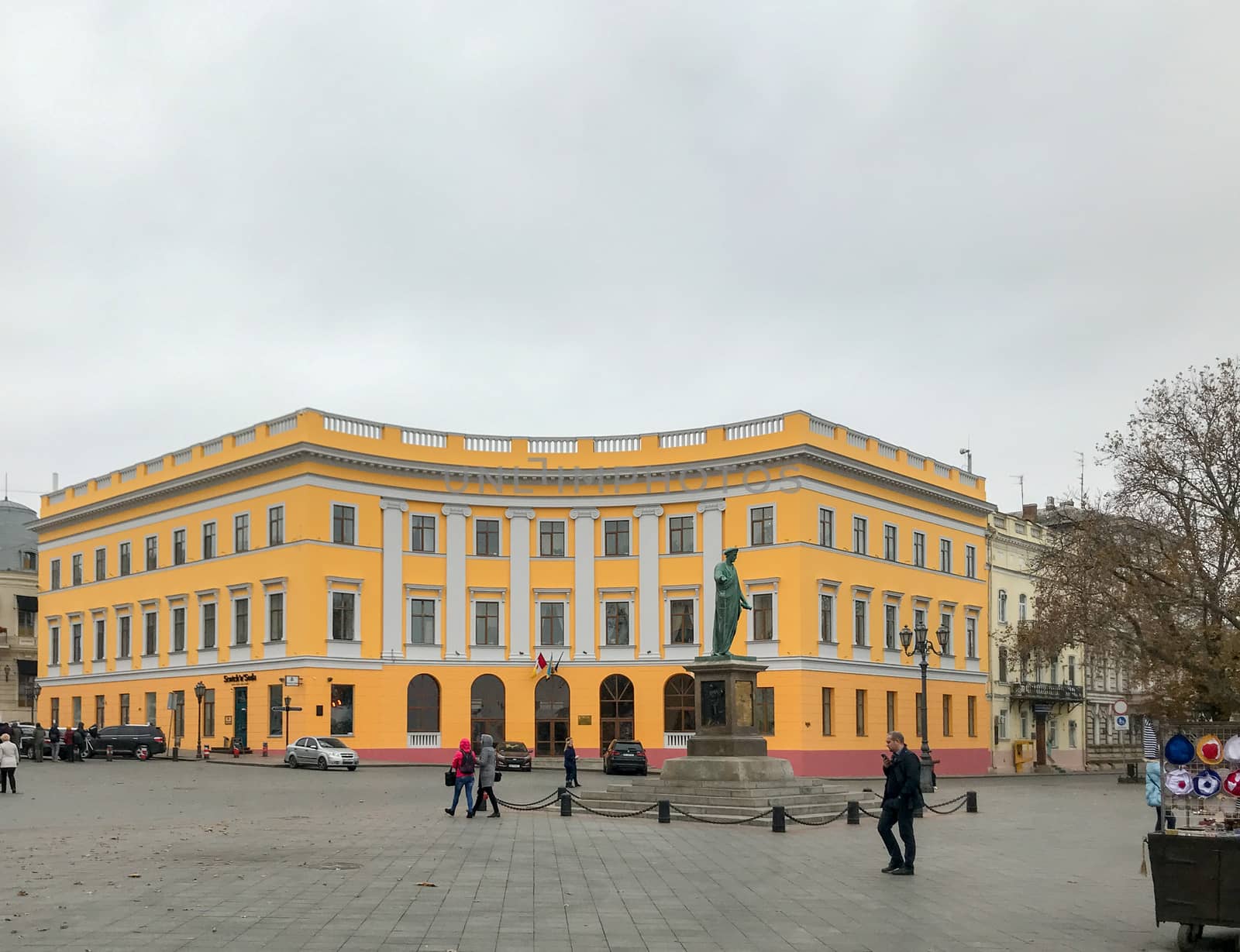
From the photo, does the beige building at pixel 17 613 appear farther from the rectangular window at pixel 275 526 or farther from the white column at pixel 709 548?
the white column at pixel 709 548

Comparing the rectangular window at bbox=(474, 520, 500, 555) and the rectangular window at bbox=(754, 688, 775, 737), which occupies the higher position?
the rectangular window at bbox=(474, 520, 500, 555)

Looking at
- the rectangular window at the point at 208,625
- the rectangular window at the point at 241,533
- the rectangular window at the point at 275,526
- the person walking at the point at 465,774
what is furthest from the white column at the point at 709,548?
the person walking at the point at 465,774

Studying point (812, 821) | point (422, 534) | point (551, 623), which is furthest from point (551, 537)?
point (812, 821)

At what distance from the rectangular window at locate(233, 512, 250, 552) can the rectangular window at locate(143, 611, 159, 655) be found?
289 inches

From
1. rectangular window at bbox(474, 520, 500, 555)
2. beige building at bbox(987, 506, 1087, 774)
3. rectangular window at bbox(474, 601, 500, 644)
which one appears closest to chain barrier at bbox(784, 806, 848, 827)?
rectangular window at bbox(474, 601, 500, 644)

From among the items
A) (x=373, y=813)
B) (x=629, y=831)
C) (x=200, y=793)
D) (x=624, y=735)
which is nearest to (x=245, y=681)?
(x=624, y=735)

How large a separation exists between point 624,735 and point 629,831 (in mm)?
32599

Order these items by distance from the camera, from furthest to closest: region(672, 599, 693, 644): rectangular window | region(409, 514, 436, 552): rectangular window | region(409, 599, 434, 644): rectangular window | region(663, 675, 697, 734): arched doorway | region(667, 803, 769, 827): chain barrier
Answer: region(409, 514, 436, 552): rectangular window < region(672, 599, 693, 644): rectangular window < region(409, 599, 434, 644): rectangular window < region(663, 675, 697, 734): arched doorway < region(667, 803, 769, 827): chain barrier

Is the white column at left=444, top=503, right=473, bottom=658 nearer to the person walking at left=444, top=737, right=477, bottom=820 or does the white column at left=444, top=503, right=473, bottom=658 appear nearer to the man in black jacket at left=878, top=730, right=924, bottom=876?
the person walking at left=444, top=737, right=477, bottom=820

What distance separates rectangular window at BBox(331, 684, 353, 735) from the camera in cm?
5306

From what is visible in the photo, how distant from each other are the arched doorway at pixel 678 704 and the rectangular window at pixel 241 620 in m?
17.3

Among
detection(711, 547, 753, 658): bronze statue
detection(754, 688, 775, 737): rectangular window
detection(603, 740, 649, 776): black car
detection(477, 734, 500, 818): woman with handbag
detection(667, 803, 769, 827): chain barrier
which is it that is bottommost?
detection(603, 740, 649, 776): black car

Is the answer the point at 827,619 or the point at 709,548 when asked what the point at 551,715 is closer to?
the point at 709,548

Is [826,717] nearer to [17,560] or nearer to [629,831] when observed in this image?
[629,831]
